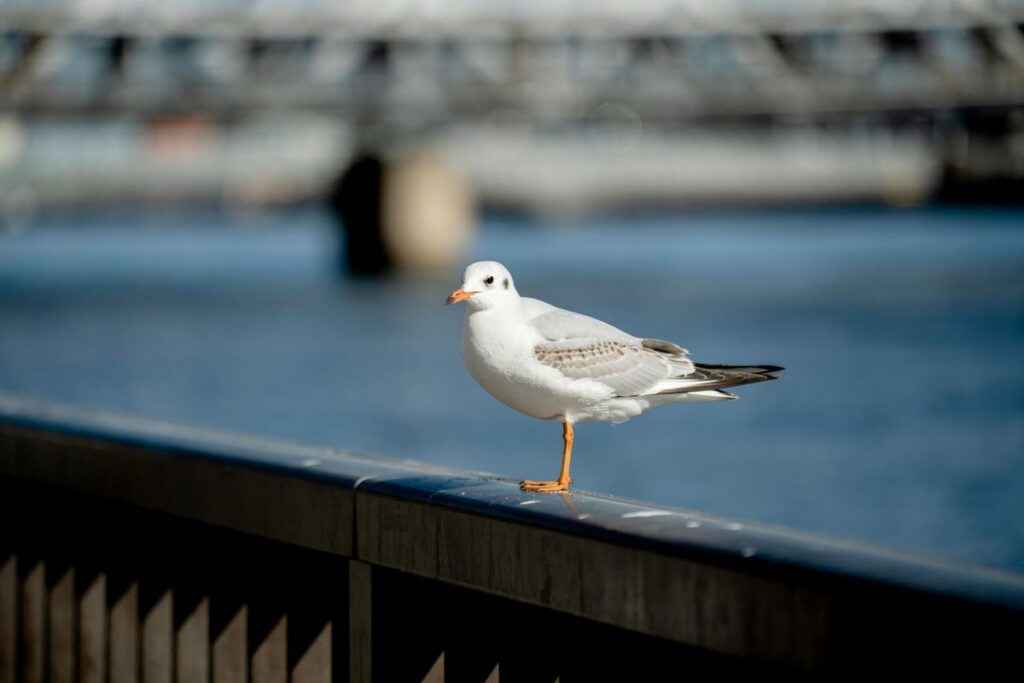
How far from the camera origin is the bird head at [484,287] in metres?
2.95

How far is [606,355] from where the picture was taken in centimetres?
314

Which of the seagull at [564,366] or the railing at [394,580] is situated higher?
the seagull at [564,366]

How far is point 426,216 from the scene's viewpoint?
2279 inches

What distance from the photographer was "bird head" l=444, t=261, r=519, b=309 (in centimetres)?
295

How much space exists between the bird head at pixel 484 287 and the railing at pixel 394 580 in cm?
33

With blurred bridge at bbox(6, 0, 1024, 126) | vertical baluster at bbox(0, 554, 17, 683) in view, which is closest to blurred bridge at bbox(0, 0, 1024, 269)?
blurred bridge at bbox(6, 0, 1024, 126)

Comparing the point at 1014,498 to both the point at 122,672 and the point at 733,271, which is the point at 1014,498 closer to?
the point at 122,672

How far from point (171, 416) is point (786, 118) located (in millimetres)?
34830

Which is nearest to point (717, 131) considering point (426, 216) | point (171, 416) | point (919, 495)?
point (426, 216)

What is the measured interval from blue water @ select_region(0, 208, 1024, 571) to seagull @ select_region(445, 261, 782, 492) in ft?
33.8

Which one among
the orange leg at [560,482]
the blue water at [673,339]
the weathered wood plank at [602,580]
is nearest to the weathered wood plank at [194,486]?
the weathered wood plank at [602,580]

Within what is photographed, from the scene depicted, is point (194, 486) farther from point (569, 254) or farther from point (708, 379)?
point (569, 254)

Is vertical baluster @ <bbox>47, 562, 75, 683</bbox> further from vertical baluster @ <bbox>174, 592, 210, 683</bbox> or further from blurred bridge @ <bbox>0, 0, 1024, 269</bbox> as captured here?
blurred bridge @ <bbox>0, 0, 1024, 269</bbox>

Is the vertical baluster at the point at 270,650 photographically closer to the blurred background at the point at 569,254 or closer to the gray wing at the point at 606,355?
the gray wing at the point at 606,355
